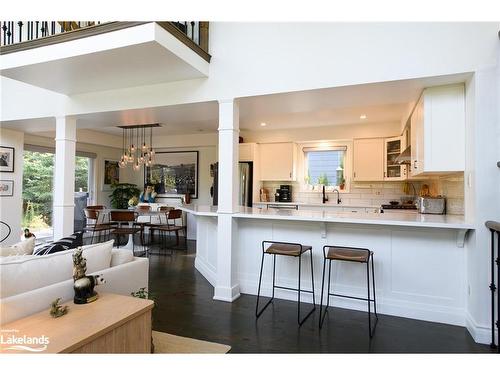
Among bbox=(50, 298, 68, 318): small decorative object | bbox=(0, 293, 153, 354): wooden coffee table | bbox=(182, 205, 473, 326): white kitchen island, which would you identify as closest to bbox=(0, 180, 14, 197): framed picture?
bbox=(182, 205, 473, 326): white kitchen island

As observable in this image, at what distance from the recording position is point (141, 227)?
246 inches

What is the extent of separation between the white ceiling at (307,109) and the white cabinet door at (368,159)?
45 cm

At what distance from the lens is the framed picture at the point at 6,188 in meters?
5.23

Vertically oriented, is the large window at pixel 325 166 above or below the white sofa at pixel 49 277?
above

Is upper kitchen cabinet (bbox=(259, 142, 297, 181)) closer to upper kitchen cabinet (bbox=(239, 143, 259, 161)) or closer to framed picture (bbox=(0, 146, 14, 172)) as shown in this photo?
upper kitchen cabinet (bbox=(239, 143, 259, 161))

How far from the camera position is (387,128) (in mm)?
6012

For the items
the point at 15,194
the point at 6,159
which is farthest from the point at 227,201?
the point at 6,159

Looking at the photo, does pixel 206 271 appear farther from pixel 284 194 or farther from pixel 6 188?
pixel 6 188

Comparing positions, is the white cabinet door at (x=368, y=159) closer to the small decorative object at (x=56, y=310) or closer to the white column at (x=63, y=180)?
the white column at (x=63, y=180)

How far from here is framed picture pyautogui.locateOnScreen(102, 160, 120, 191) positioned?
7.77m

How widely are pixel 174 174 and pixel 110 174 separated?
5.80 feet
